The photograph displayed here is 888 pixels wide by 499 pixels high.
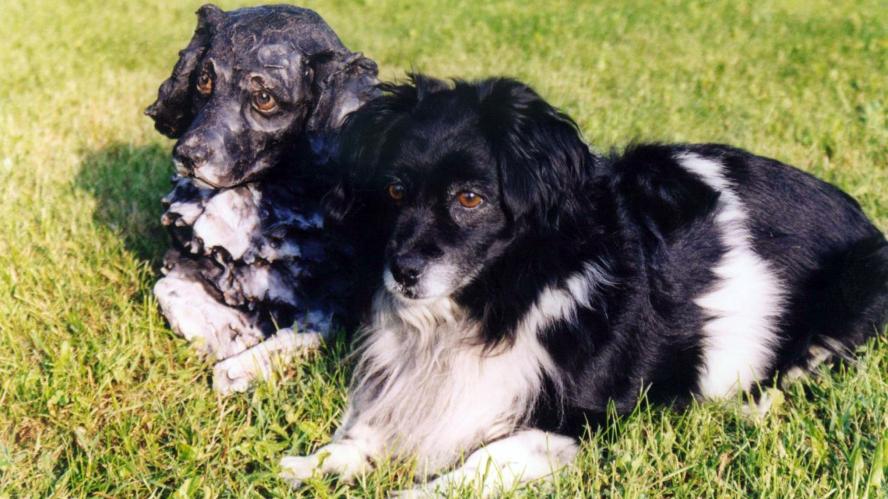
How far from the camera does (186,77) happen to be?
3383 millimetres

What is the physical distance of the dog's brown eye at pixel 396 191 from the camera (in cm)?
295

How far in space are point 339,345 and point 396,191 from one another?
98cm

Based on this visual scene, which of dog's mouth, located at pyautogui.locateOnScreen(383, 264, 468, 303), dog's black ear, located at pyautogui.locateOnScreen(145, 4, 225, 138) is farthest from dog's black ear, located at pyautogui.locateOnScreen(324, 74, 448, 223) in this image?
dog's black ear, located at pyautogui.locateOnScreen(145, 4, 225, 138)

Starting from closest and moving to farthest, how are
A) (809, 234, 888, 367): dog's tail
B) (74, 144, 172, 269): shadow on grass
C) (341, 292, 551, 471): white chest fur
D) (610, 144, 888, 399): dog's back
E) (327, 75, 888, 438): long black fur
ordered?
1. (327, 75, 888, 438): long black fur
2. (341, 292, 551, 471): white chest fur
3. (610, 144, 888, 399): dog's back
4. (809, 234, 888, 367): dog's tail
5. (74, 144, 172, 269): shadow on grass

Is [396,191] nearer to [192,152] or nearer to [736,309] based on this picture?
[192,152]

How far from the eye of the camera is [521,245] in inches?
118

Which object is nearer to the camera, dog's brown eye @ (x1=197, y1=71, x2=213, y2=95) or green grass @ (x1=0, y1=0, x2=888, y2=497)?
green grass @ (x1=0, y1=0, x2=888, y2=497)

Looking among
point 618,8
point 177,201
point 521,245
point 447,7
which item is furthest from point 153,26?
point 521,245

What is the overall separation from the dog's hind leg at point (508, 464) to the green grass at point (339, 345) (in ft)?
0.25

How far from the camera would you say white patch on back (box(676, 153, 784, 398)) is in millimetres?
3436

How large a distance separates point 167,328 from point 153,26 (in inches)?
295

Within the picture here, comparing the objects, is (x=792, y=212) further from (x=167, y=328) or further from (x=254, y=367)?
(x=167, y=328)

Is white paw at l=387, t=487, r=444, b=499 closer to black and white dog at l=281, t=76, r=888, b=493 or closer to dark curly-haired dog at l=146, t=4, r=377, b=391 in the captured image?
black and white dog at l=281, t=76, r=888, b=493

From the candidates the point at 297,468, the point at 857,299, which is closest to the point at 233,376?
the point at 297,468
